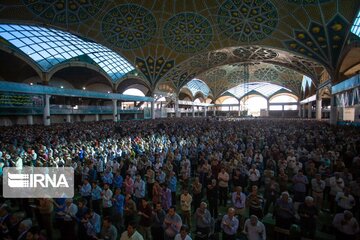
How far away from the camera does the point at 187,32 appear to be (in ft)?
101

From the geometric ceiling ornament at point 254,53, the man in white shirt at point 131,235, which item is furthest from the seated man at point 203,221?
the geometric ceiling ornament at point 254,53

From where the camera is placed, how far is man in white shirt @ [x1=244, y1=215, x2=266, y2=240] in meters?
4.25

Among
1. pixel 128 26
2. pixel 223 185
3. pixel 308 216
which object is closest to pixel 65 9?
pixel 128 26

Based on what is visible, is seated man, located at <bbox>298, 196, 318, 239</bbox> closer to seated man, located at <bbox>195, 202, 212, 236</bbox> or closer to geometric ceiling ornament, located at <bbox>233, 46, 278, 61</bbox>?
seated man, located at <bbox>195, 202, 212, 236</bbox>

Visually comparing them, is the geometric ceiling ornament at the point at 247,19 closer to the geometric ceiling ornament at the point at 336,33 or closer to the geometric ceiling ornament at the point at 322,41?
the geometric ceiling ornament at the point at 322,41

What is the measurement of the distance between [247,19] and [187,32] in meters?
7.81

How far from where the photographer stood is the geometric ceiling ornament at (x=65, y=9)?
23.9 meters

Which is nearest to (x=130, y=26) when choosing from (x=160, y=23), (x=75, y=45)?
(x=160, y=23)

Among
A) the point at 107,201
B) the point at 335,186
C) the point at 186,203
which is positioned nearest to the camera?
the point at 186,203

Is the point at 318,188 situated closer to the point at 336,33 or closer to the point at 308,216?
the point at 308,216

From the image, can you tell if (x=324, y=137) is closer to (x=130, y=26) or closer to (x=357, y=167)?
(x=357, y=167)

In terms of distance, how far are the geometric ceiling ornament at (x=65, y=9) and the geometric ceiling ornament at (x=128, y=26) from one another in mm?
1912

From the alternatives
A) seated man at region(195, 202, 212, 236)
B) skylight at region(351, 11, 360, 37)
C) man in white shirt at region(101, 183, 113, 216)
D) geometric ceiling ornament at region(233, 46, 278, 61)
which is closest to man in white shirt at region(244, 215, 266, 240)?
seated man at region(195, 202, 212, 236)

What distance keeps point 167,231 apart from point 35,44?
97.9ft
